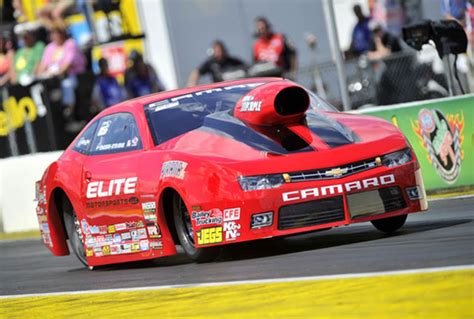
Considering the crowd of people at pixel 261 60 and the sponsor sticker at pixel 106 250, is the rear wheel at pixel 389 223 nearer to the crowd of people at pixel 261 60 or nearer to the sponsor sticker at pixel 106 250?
the sponsor sticker at pixel 106 250

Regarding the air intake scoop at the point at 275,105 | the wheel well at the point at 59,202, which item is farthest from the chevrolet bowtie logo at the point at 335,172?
the wheel well at the point at 59,202

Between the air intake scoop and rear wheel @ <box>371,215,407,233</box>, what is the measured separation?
99 cm

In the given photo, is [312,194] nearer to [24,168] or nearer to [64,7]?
[24,168]

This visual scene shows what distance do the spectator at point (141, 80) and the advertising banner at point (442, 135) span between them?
6.58 meters

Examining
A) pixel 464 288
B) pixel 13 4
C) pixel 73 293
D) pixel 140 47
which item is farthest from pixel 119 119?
pixel 13 4

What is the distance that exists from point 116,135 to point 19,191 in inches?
303

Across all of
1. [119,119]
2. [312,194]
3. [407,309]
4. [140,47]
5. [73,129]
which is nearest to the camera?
[407,309]

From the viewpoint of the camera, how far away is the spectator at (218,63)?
65.7 ft

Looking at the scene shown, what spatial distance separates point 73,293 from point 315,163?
76.1 inches

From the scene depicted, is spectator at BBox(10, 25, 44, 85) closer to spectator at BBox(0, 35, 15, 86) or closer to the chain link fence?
spectator at BBox(0, 35, 15, 86)

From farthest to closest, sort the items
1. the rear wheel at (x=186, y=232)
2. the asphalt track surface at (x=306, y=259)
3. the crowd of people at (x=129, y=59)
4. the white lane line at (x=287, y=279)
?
the crowd of people at (x=129, y=59), the rear wheel at (x=186, y=232), the asphalt track surface at (x=306, y=259), the white lane line at (x=287, y=279)

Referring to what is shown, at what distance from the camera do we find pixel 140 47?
2247 cm

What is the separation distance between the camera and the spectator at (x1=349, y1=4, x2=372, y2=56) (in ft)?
63.2

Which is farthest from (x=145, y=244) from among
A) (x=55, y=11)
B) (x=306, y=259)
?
(x=55, y=11)
